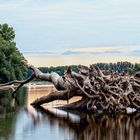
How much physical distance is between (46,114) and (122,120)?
4.83 metres

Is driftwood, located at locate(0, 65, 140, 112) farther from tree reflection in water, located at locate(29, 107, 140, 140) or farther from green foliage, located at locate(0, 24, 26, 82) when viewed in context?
green foliage, located at locate(0, 24, 26, 82)

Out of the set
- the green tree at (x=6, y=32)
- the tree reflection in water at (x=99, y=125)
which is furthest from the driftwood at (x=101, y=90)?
the green tree at (x=6, y=32)

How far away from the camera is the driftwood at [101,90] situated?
35.0m

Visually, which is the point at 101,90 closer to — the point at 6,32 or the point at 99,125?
the point at 99,125

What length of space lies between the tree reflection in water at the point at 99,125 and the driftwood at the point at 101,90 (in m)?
1.09

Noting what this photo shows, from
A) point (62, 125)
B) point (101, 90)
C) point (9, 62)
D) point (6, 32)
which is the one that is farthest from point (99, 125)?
point (6, 32)

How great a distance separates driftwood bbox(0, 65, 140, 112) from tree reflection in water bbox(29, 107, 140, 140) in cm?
109

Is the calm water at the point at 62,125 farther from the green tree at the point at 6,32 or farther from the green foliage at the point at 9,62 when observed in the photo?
the green tree at the point at 6,32

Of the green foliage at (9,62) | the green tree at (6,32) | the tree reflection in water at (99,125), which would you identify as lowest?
the tree reflection in water at (99,125)

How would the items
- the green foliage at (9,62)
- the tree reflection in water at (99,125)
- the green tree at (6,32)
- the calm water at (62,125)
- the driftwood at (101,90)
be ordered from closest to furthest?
the calm water at (62,125) → the tree reflection in water at (99,125) → the driftwood at (101,90) → the green foliage at (9,62) → the green tree at (6,32)

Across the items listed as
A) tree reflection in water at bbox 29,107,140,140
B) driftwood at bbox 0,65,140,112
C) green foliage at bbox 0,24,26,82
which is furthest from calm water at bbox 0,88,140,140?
green foliage at bbox 0,24,26,82

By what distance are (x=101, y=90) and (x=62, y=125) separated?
20.0ft

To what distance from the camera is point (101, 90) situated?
3506 centimetres

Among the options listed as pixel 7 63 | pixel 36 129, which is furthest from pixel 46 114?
pixel 7 63
